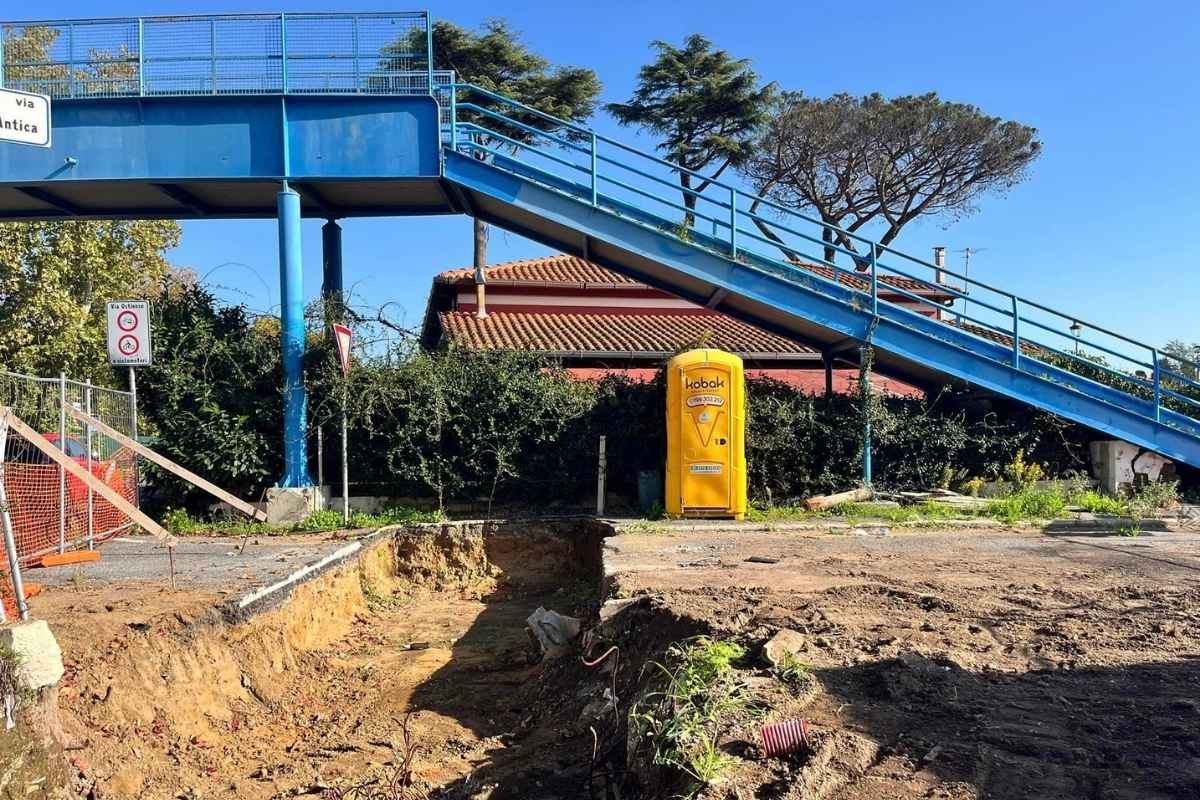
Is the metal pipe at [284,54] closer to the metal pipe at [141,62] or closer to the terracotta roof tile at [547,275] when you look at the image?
the metal pipe at [141,62]

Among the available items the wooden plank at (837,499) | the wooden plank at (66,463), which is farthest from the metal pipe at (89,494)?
the wooden plank at (837,499)

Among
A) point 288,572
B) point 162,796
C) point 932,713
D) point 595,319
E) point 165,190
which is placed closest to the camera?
point 932,713

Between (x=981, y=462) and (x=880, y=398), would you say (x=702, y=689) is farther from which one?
(x=981, y=462)

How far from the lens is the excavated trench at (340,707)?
4367mm

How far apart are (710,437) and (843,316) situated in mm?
3244

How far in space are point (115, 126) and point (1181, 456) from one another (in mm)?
16613

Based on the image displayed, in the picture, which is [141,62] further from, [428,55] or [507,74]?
[507,74]

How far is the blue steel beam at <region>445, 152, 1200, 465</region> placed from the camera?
12398 millimetres

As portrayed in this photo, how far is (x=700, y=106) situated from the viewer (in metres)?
29.8

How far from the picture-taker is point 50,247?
2322 centimetres

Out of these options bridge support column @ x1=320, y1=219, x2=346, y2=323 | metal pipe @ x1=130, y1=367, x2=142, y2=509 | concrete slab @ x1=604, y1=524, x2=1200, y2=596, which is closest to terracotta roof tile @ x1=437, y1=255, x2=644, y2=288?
bridge support column @ x1=320, y1=219, x2=346, y2=323

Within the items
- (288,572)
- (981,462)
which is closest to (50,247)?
(288,572)

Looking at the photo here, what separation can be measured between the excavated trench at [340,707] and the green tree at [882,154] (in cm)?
2444

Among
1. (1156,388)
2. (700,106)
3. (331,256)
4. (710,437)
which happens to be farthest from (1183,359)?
(700,106)
